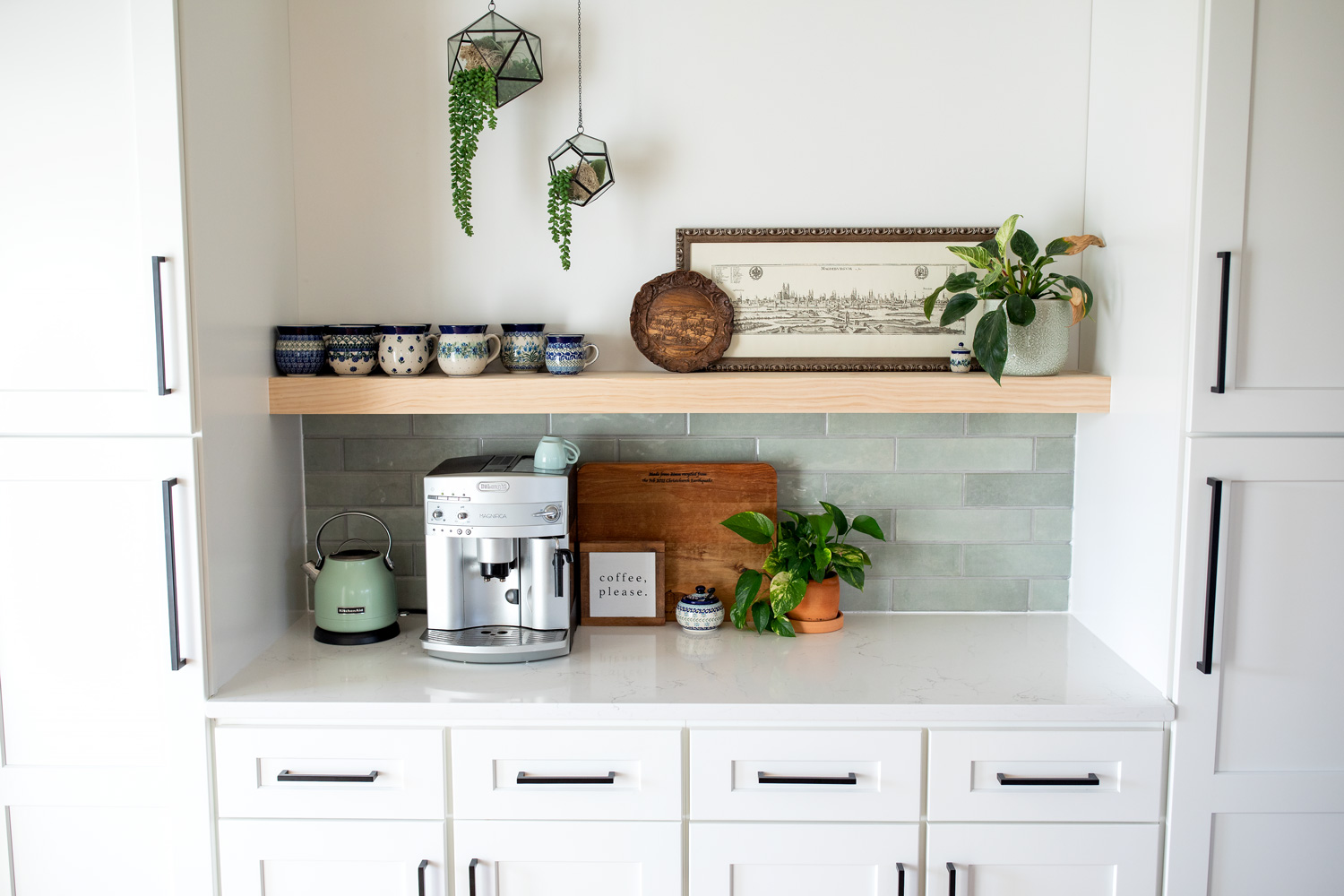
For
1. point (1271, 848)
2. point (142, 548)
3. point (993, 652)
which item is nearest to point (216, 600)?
point (142, 548)

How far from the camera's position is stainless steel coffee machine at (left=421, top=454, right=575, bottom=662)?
191 centimetres

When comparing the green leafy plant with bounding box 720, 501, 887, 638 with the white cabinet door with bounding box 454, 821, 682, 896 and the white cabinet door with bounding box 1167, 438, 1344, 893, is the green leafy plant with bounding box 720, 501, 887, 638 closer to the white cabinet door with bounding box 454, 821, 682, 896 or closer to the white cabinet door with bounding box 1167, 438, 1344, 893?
the white cabinet door with bounding box 454, 821, 682, 896

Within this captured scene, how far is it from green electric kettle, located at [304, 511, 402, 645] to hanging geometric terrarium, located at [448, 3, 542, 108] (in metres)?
1.01

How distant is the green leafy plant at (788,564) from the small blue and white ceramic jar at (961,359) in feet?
1.21

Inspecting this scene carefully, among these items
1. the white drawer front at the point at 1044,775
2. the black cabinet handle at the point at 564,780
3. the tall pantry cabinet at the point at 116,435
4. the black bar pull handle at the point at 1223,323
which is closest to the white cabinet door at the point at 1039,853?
the white drawer front at the point at 1044,775

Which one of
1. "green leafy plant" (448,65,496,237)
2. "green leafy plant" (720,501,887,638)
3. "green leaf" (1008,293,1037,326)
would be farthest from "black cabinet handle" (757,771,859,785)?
"green leafy plant" (448,65,496,237)

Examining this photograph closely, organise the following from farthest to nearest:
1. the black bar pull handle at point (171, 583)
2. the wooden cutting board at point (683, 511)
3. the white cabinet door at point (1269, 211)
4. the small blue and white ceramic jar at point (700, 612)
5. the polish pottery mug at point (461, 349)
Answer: the wooden cutting board at point (683, 511)
the small blue and white ceramic jar at point (700, 612)
the polish pottery mug at point (461, 349)
the black bar pull handle at point (171, 583)
the white cabinet door at point (1269, 211)

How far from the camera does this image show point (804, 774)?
5.67 feet

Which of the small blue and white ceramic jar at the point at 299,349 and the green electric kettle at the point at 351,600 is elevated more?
the small blue and white ceramic jar at the point at 299,349

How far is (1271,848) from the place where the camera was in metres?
1.73

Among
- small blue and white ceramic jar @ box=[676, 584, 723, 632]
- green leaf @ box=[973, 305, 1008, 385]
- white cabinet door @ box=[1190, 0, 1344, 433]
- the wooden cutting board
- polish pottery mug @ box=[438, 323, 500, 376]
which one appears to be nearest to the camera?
white cabinet door @ box=[1190, 0, 1344, 433]

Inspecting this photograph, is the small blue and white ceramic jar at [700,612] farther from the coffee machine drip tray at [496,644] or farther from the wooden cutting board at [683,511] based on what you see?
the coffee machine drip tray at [496,644]

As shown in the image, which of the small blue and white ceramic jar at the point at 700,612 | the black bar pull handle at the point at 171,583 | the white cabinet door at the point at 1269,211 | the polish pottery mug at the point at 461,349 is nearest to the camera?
the white cabinet door at the point at 1269,211

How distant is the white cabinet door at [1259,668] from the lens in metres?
1.65
